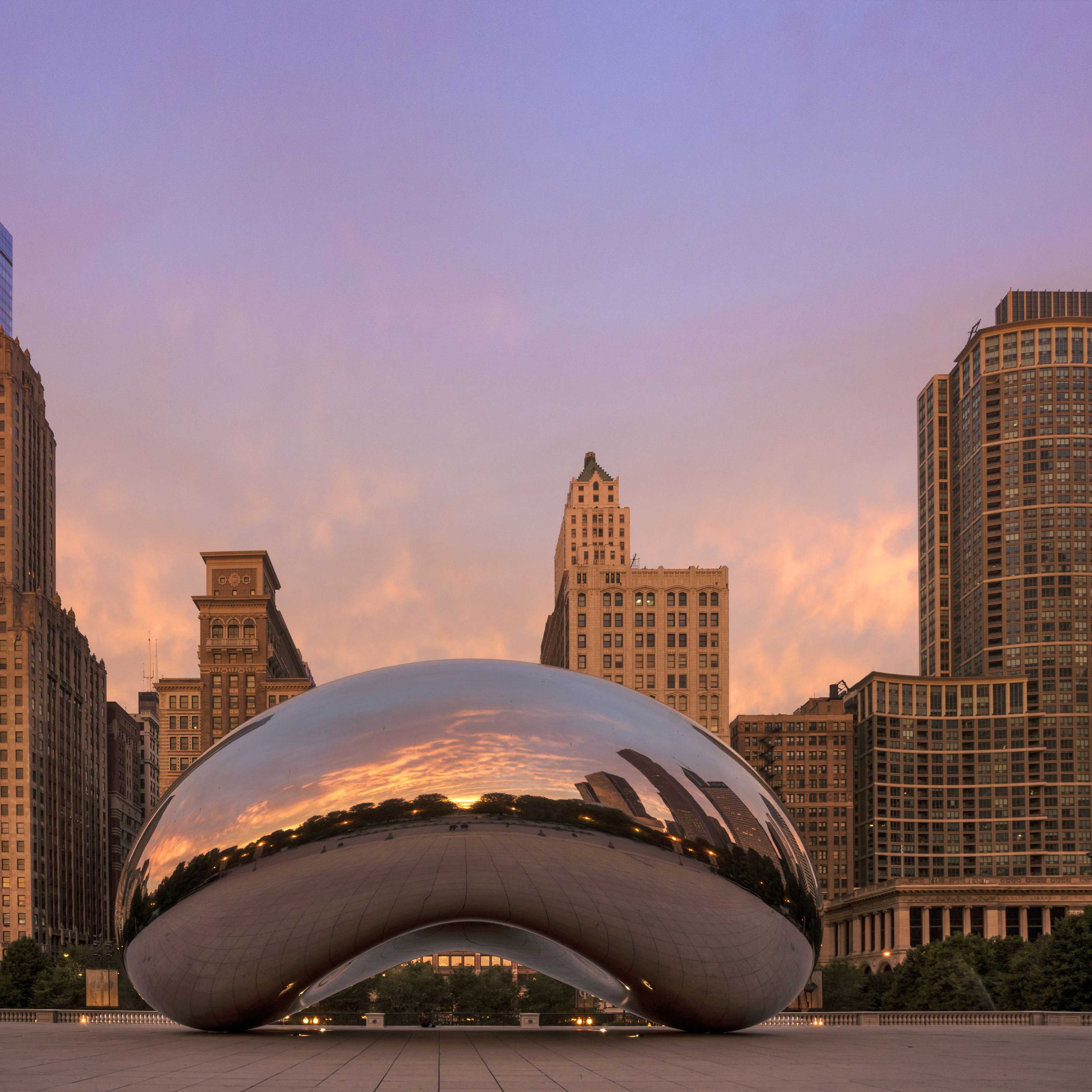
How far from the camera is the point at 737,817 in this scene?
1600 centimetres

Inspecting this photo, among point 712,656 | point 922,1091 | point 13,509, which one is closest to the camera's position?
point 922,1091

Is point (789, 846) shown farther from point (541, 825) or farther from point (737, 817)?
point (541, 825)

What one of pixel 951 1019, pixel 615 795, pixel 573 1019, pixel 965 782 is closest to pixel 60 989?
pixel 573 1019

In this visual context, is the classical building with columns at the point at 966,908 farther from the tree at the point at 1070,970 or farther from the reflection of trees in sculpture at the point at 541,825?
the reflection of trees in sculpture at the point at 541,825

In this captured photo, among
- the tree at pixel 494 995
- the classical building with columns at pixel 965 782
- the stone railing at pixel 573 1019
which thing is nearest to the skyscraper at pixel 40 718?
the tree at pixel 494 995

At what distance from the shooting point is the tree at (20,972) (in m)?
76.6

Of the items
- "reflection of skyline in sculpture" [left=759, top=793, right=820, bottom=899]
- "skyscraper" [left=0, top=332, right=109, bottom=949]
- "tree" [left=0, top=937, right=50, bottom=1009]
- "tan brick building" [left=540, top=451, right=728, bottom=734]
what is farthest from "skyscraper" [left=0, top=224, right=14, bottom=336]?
"reflection of skyline in sculpture" [left=759, top=793, right=820, bottom=899]

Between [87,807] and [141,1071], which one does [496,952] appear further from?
[87,807]

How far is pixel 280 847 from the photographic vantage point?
15.1 metres

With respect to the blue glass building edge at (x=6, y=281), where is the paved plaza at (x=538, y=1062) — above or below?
below

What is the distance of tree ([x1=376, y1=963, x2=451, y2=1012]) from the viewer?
70.7 m

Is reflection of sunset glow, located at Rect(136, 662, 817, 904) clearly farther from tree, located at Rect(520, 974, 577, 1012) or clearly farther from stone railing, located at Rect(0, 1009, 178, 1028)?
tree, located at Rect(520, 974, 577, 1012)

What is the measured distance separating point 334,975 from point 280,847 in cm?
497

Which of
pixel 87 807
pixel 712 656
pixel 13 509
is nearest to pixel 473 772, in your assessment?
pixel 712 656
